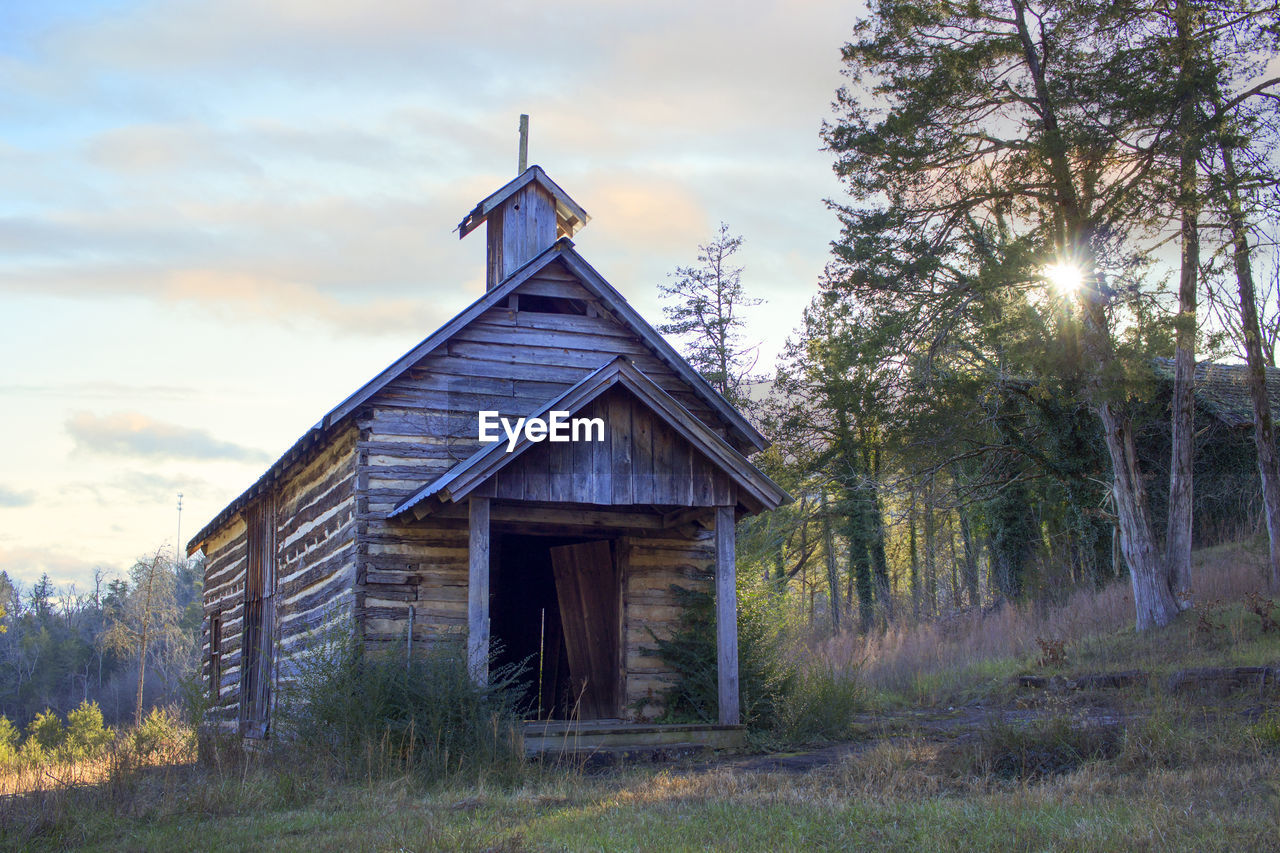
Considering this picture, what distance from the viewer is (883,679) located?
18750 mm

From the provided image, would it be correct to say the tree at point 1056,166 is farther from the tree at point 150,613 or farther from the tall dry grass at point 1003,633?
the tree at point 150,613

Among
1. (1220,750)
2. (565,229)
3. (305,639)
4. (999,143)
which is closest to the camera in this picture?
(1220,750)

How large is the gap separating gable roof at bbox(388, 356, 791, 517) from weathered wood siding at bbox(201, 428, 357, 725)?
3.69 feet

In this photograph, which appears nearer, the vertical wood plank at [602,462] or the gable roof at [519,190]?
the vertical wood plank at [602,462]

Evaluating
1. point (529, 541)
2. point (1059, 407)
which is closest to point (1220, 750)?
point (529, 541)

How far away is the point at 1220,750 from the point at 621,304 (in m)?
8.79

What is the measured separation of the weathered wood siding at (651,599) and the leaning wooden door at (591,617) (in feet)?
1.48

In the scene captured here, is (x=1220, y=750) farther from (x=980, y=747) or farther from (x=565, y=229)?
(x=565, y=229)

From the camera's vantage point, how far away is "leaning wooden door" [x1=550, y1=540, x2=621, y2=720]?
44.3 feet

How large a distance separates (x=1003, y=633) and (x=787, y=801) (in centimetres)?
1456


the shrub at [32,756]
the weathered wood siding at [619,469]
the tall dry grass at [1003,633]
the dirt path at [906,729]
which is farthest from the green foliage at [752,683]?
the shrub at [32,756]

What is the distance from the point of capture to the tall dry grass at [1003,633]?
18.7 meters

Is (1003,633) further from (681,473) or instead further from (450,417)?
(450,417)

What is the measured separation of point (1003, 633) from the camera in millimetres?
20344
